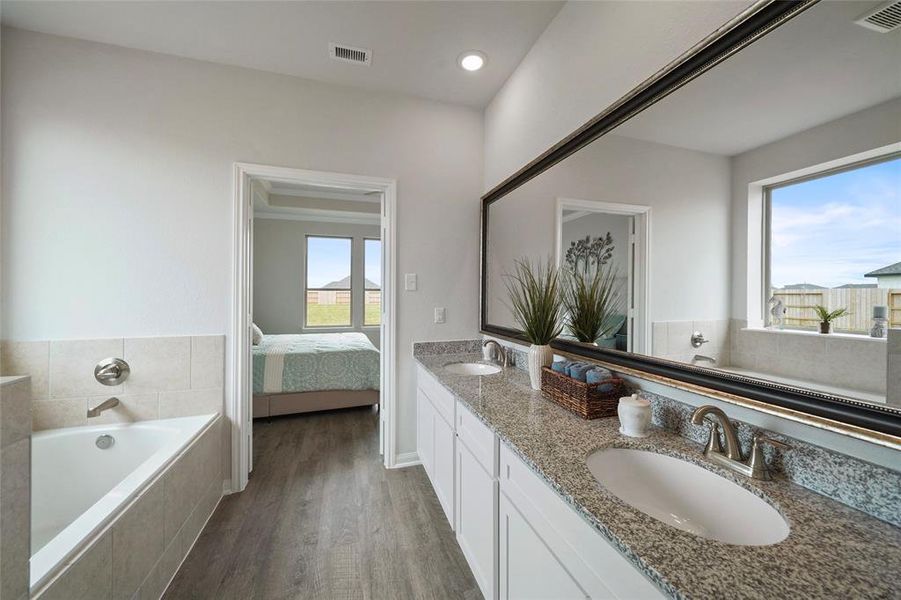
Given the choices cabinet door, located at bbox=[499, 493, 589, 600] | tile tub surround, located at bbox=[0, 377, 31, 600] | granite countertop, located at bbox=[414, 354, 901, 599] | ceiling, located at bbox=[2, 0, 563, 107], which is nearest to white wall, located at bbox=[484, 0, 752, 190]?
ceiling, located at bbox=[2, 0, 563, 107]

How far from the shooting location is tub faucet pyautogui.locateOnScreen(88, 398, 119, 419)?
1.85m

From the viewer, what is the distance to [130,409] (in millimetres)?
2004

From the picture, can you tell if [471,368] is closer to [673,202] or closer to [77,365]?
[673,202]

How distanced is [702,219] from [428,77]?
1.94 m

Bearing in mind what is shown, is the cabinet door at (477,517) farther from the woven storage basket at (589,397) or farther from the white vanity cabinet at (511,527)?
the woven storage basket at (589,397)

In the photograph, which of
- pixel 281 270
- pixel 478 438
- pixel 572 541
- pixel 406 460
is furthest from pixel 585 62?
pixel 281 270

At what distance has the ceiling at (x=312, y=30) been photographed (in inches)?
67.0

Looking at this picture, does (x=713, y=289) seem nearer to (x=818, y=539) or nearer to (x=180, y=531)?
(x=818, y=539)

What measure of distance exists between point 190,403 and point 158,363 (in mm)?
308

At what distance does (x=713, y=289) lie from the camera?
1039 millimetres

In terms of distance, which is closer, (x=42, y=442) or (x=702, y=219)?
(x=702, y=219)

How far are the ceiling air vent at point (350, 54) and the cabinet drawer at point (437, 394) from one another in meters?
2.00

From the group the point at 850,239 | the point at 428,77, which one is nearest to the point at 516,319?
the point at 850,239

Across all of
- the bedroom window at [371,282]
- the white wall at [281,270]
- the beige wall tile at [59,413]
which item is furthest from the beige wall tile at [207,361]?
the bedroom window at [371,282]
